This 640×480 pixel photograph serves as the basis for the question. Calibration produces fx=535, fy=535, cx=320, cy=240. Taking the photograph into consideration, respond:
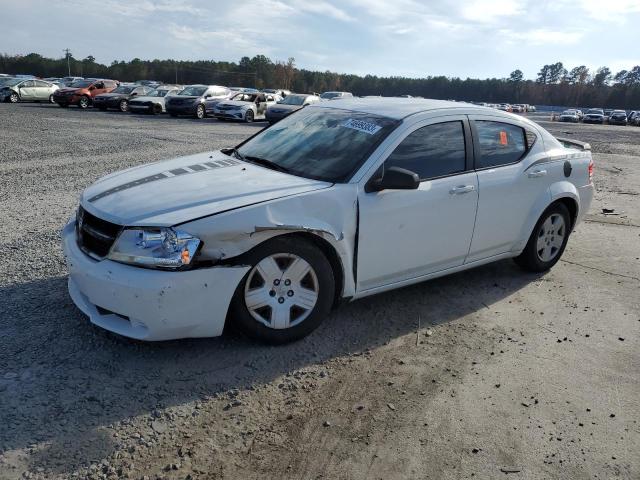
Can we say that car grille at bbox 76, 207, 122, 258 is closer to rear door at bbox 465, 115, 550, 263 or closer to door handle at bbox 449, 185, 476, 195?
door handle at bbox 449, 185, 476, 195

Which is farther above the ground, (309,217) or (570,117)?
(570,117)

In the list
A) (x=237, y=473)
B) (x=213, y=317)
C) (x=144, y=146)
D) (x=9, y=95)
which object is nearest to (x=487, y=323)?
(x=213, y=317)

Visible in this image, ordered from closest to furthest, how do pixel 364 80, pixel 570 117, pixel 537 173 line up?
pixel 537 173, pixel 570 117, pixel 364 80

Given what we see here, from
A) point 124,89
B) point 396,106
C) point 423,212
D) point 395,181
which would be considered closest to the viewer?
point 395,181

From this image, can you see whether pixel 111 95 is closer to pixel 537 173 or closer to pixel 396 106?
pixel 396 106

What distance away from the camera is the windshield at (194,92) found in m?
26.3

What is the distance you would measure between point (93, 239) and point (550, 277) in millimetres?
4149

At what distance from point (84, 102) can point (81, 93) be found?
1.62ft

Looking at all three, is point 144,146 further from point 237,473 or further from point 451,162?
point 237,473

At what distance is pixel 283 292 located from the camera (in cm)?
349

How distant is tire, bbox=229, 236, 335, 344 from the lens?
11.0 ft

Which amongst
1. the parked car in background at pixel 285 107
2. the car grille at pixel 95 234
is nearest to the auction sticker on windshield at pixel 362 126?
the car grille at pixel 95 234

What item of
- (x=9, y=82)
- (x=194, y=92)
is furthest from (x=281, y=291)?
(x=9, y=82)

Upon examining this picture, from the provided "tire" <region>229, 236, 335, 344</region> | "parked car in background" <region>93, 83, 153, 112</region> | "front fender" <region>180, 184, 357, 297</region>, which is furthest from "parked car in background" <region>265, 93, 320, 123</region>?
"tire" <region>229, 236, 335, 344</region>
